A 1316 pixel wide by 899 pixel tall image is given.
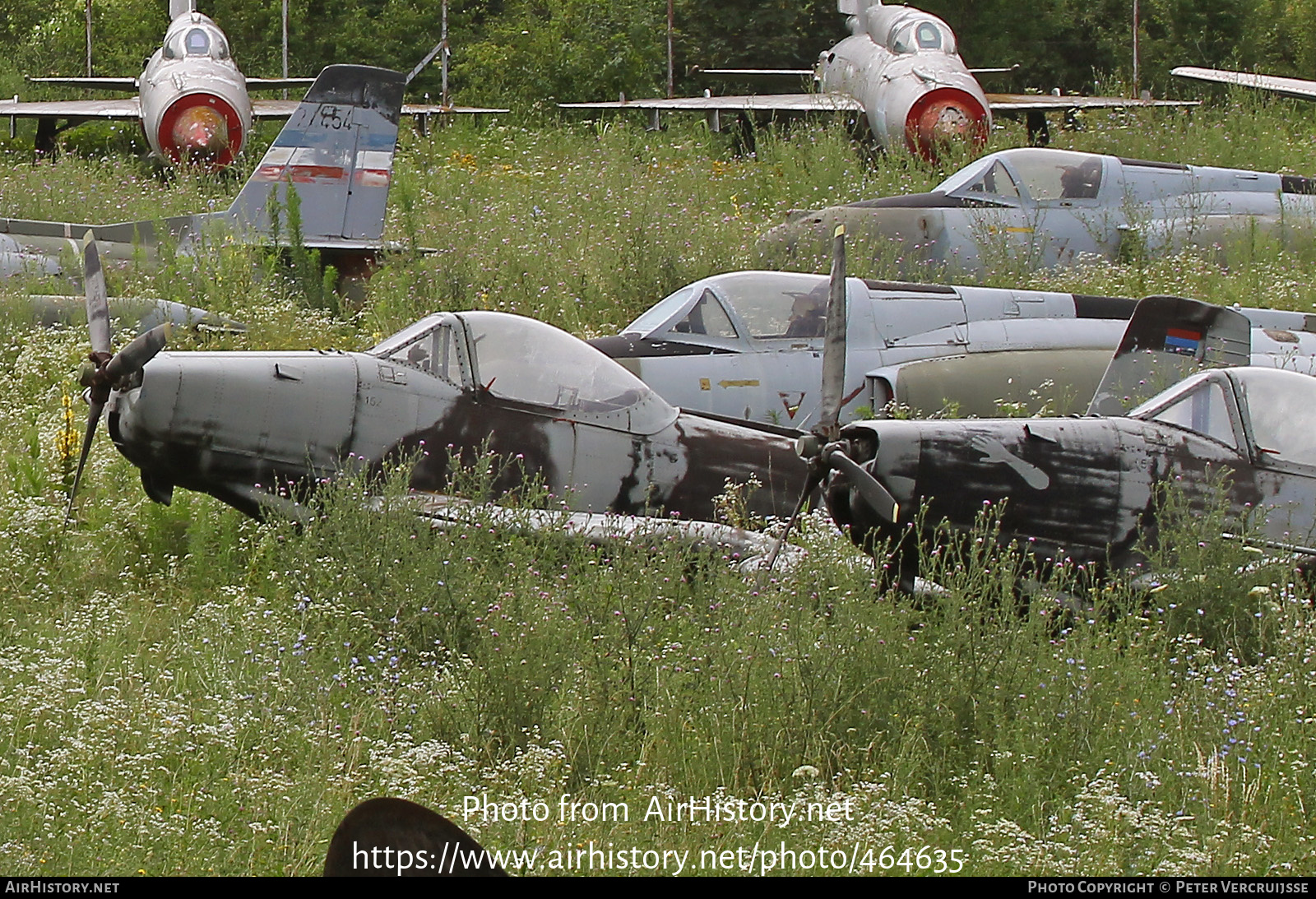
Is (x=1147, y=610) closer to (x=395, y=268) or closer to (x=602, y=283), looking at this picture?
(x=602, y=283)

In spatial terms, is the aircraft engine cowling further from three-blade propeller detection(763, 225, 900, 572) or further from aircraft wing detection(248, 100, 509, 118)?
three-blade propeller detection(763, 225, 900, 572)

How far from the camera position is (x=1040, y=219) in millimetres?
15070

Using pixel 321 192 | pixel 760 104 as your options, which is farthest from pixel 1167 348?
pixel 760 104

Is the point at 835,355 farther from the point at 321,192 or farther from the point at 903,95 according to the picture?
the point at 903,95

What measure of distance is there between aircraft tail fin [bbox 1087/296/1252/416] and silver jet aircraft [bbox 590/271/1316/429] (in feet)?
3.07

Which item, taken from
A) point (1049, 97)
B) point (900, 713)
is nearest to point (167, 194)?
point (1049, 97)

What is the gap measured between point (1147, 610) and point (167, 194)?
15447 millimetres

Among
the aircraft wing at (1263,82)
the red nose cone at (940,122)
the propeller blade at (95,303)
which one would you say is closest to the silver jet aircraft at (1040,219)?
the red nose cone at (940,122)

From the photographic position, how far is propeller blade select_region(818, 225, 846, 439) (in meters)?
7.09

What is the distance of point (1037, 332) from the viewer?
10.9 metres

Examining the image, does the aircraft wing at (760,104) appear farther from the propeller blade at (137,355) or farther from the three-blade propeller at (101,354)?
the propeller blade at (137,355)

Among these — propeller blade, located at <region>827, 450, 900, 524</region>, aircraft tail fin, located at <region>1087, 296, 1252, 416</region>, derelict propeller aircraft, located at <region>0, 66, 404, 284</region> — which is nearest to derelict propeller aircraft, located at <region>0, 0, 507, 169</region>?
derelict propeller aircraft, located at <region>0, 66, 404, 284</region>

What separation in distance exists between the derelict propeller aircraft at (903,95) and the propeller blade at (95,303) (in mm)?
13628

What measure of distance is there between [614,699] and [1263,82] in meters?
21.3
